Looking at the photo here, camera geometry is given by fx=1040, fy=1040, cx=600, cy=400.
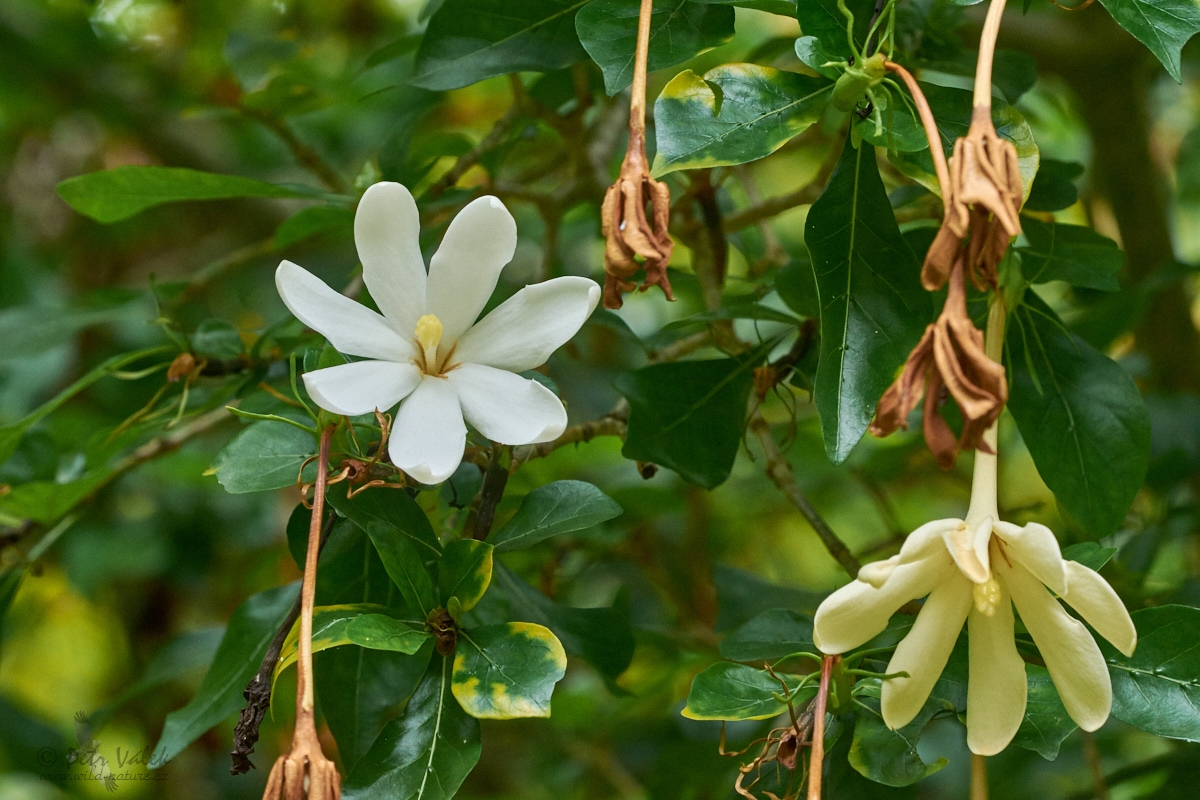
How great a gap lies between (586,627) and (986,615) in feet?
0.82

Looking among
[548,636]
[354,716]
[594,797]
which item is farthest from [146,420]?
[594,797]

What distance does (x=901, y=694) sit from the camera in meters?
0.43

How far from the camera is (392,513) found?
48 centimetres

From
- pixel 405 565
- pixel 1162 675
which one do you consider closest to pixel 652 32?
pixel 405 565

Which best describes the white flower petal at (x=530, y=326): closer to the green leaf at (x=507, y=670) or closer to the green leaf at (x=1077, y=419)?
the green leaf at (x=507, y=670)

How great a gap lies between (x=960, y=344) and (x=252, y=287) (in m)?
1.35

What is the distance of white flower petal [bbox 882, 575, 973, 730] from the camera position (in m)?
0.42

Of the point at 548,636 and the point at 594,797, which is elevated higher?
the point at 548,636

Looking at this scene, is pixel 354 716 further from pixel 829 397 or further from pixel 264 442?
pixel 829 397

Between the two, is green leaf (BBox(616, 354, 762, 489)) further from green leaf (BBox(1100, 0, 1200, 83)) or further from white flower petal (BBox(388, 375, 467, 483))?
green leaf (BBox(1100, 0, 1200, 83))

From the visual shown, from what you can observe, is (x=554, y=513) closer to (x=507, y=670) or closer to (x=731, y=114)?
(x=507, y=670)

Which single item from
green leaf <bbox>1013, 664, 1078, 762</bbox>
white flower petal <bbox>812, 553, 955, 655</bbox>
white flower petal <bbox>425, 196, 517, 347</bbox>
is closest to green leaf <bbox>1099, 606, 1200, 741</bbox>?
green leaf <bbox>1013, 664, 1078, 762</bbox>

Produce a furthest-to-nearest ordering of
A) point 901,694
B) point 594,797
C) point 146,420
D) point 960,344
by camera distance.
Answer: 1. point 594,797
2. point 146,420
3. point 901,694
4. point 960,344

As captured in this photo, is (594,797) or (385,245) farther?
(594,797)
